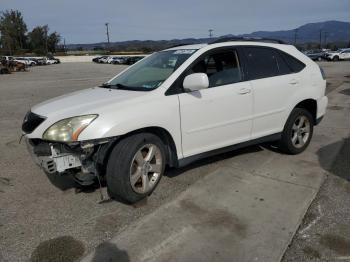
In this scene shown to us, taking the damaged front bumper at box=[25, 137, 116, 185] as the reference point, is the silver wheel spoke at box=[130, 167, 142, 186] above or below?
below

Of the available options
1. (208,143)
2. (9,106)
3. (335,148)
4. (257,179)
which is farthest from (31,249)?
(9,106)

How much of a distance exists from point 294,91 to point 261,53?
73 centimetres

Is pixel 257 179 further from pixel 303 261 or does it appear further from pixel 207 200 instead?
pixel 303 261

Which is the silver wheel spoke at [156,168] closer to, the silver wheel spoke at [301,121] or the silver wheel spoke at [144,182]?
the silver wheel spoke at [144,182]

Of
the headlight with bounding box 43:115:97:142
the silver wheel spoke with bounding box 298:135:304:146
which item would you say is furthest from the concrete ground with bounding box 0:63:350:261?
the headlight with bounding box 43:115:97:142

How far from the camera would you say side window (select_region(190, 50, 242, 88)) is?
421 centimetres

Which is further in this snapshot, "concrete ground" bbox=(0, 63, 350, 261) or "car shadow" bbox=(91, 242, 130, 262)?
"concrete ground" bbox=(0, 63, 350, 261)

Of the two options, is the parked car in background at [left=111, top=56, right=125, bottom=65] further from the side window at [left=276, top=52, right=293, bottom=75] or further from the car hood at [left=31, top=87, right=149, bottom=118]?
the car hood at [left=31, top=87, right=149, bottom=118]

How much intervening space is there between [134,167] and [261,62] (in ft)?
7.71

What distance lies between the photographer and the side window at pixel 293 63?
5.01m

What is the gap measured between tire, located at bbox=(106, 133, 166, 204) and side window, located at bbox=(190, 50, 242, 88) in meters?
1.08

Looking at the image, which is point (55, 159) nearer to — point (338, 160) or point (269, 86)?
point (269, 86)

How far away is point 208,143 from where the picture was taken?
419 cm

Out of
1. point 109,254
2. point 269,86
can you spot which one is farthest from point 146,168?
point 269,86
